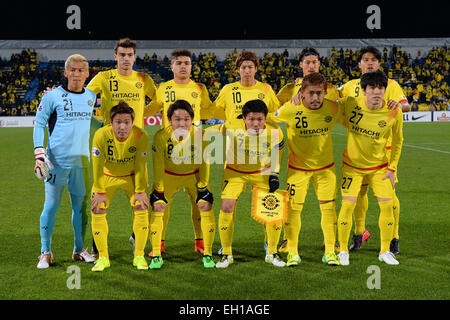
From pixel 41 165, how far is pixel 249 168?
2.06 metres

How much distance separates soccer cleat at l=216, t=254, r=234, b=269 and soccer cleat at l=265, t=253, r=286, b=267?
1.24ft

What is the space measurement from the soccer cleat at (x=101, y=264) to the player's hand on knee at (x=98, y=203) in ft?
1.61

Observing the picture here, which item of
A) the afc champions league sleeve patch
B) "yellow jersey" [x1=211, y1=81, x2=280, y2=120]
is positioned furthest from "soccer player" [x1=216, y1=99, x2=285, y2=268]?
the afc champions league sleeve patch

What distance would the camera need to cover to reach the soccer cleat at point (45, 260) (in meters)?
4.73

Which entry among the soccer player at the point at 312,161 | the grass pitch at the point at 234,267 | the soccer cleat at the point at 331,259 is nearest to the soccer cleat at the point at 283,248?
the grass pitch at the point at 234,267

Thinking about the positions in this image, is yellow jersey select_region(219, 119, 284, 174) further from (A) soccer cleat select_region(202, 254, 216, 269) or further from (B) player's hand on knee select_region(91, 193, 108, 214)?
(B) player's hand on knee select_region(91, 193, 108, 214)

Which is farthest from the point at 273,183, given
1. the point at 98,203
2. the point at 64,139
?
the point at 64,139

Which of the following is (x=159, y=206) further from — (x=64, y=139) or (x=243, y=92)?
(x=243, y=92)

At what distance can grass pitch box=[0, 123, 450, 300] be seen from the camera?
4.04 metres

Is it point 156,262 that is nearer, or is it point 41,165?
A: point 41,165

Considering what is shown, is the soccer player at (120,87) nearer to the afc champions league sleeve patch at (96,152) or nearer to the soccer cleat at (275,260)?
the afc champions league sleeve patch at (96,152)

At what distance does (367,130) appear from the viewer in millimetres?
4809
